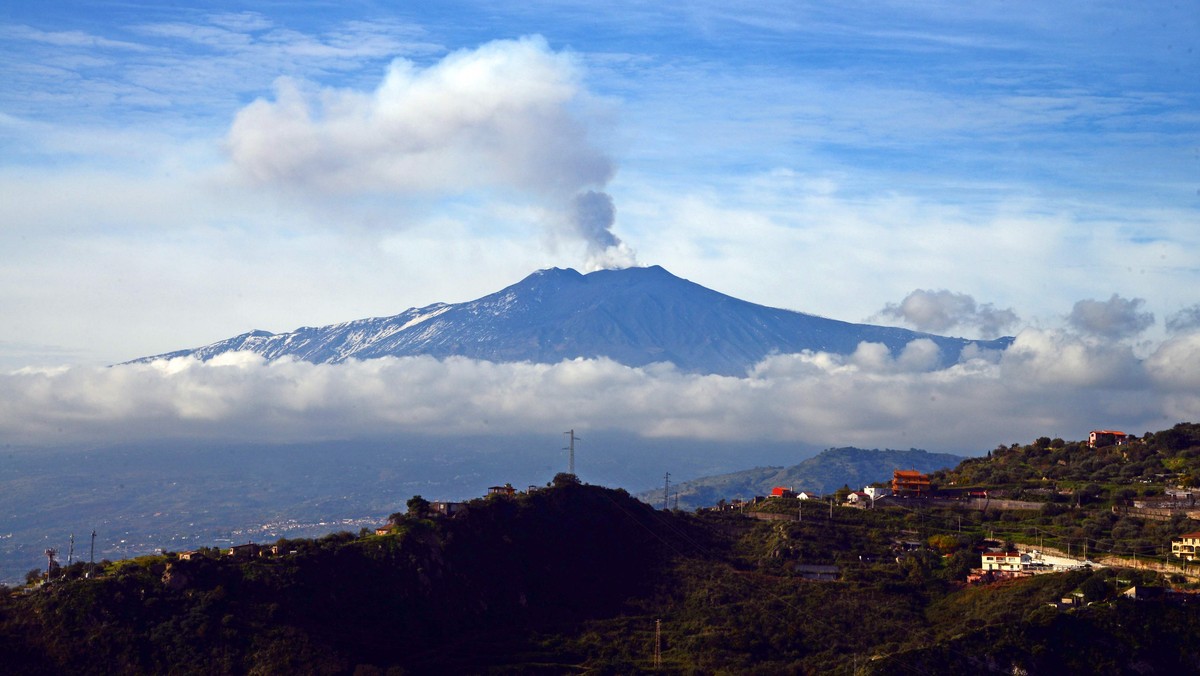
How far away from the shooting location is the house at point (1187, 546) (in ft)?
182

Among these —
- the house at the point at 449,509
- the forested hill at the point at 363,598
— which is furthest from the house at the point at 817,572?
the house at the point at 449,509

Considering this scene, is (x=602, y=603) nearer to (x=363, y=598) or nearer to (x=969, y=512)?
(x=363, y=598)

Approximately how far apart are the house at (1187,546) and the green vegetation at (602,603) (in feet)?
4.89

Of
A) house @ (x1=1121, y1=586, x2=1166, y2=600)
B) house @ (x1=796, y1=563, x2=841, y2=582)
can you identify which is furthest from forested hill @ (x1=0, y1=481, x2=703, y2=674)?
house @ (x1=1121, y1=586, x2=1166, y2=600)

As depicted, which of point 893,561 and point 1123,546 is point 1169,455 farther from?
point 893,561

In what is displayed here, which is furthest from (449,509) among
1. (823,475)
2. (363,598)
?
(823,475)

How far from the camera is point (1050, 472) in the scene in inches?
3078

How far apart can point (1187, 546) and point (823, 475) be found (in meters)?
110

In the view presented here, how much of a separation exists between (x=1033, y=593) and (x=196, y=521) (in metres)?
127

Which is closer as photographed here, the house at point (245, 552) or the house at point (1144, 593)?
the house at point (245, 552)

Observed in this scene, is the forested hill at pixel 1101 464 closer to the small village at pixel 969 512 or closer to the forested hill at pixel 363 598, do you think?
the small village at pixel 969 512

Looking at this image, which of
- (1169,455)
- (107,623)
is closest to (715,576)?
(107,623)

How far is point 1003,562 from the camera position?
5691 centimetres

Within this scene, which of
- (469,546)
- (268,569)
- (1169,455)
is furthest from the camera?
(1169,455)
